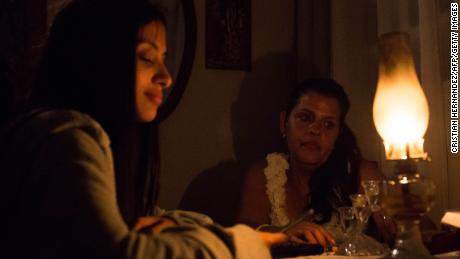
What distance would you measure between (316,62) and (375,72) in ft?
1.06

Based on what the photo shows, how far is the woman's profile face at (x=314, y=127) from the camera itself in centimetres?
194

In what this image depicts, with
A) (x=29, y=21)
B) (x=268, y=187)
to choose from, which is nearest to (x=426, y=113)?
(x=268, y=187)

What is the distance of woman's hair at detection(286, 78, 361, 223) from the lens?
6.37ft

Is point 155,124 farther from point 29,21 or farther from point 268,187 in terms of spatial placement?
point 29,21

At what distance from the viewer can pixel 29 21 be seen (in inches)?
84.5

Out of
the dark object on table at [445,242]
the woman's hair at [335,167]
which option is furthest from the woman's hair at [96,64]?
the woman's hair at [335,167]

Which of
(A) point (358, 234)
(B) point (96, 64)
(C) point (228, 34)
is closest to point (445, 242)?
(A) point (358, 234)

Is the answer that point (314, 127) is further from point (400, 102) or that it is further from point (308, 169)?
point (400, 102)

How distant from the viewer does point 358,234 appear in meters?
1.22

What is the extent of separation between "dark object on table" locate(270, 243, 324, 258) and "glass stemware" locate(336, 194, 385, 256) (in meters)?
0.06

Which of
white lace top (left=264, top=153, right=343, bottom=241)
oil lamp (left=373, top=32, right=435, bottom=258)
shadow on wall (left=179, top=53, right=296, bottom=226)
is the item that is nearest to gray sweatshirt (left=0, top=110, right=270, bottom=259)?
oil lamp (left=373, top=32, right=435, bottom=258)

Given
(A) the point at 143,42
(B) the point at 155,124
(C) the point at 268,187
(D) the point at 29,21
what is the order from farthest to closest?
(D) the point at 29,21 → (C) the point at 268,187 → (B) the point at 155,124 → (A) the point at 143,42

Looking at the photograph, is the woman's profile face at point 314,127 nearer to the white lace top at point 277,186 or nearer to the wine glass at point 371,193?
the white lace top at point 277,186

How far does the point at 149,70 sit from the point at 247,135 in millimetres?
1372
